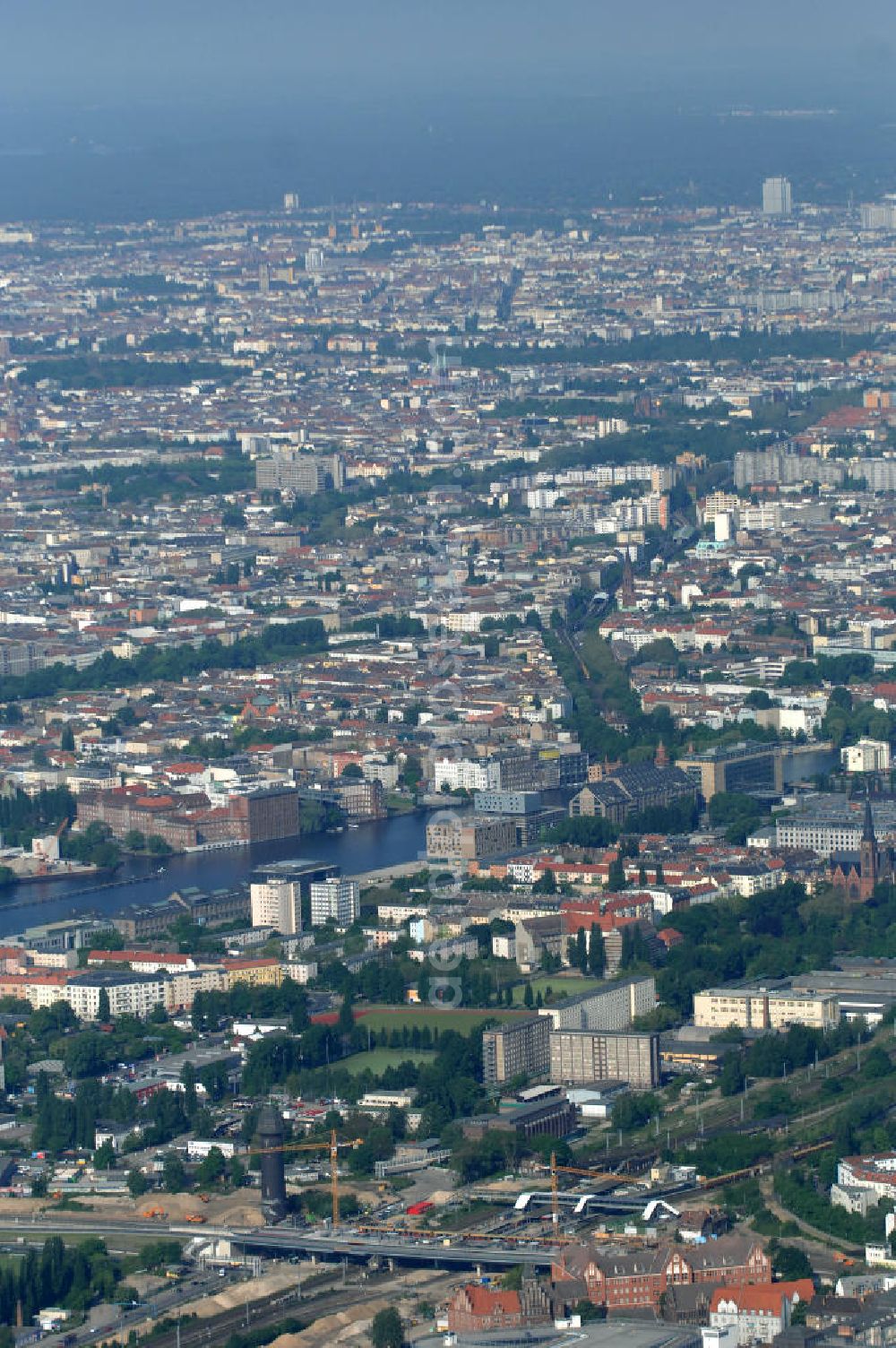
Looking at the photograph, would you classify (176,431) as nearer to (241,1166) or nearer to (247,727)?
(247,727)

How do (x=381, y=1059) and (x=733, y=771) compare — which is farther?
(x=733, y=771)

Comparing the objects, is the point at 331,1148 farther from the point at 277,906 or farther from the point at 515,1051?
the point at 277,906

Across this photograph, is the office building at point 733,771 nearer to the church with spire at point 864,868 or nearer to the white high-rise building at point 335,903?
the church with spire at point 864,868

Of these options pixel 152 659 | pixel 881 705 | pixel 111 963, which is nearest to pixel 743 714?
pixel 881 705

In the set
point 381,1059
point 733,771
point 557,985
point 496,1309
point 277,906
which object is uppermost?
point 733,771

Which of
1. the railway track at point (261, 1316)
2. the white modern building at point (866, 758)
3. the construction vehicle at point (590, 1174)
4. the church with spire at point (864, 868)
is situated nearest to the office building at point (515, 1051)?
the construction vehicle at point (590, 1174)

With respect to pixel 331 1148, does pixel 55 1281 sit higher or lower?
lower

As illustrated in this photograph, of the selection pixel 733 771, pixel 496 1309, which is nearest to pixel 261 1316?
pixel 496 1309

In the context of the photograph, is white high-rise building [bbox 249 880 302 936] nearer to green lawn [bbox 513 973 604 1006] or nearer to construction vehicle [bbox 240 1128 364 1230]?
green lawn [bbox 513 973 604 1006]
